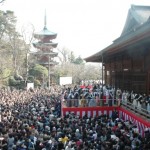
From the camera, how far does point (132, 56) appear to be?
2039 cm

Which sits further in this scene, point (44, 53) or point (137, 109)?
point (44, 53)

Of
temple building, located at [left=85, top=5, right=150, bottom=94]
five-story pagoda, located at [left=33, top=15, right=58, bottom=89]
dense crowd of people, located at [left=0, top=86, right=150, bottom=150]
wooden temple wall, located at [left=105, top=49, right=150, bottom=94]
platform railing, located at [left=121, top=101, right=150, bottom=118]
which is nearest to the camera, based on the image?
dense crowd of people, located at [left=0, top=86, right=150, bottom=150]

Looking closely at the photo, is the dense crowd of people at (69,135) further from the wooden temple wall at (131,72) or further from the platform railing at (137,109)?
the wooden temple wall at (131,72)

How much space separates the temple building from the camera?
54.9ft

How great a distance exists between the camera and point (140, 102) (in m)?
16.5

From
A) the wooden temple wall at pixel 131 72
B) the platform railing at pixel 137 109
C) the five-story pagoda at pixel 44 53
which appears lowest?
the platform railing at pixel 137 109

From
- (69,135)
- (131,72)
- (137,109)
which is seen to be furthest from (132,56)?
(69,135)

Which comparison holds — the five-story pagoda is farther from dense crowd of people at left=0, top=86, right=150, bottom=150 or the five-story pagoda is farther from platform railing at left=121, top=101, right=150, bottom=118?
dense crowd of people at left=0, top=86, right=150, bottom=150

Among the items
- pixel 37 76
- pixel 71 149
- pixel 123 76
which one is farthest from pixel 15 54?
pixel 71 149

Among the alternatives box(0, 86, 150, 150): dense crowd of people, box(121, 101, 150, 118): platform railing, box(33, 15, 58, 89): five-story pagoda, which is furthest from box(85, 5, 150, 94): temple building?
box(33, 15, 58, 89): five-story pagoda

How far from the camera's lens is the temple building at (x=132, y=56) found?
16.7m

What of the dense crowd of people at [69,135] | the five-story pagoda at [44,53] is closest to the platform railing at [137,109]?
the dense crowd of people at [69,135]

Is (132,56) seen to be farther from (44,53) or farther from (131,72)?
(44,53)

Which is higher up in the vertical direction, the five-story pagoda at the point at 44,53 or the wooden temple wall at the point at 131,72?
the five-story pagoda at the point at 44,53
